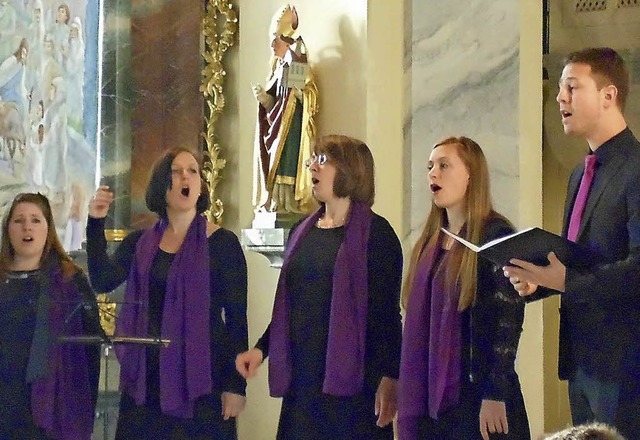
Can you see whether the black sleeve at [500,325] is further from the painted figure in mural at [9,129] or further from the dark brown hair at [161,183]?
the painted figure in mural at [9,129]

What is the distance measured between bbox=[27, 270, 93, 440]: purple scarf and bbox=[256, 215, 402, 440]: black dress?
0.80 m

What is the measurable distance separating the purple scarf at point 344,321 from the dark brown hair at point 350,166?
0.05 m

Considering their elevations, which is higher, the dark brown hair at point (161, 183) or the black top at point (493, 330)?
the dark brown hair at point (161, 183)

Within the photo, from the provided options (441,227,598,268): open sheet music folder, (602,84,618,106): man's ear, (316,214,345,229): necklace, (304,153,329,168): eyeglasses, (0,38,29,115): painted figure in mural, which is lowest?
(441,227,598,268): open sheet music folder

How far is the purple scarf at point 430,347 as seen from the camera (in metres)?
3.37

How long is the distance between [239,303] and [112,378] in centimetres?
99

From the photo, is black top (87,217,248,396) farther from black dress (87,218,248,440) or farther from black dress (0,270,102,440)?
black dress (0,270,102,440)

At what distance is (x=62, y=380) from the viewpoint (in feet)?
12.8

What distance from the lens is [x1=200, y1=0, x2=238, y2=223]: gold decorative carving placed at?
6.59 m

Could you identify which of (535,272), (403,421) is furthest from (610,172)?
(403,421)

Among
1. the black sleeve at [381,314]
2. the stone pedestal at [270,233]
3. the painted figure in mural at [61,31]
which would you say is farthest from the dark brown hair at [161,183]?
the painted figure in mural at [61,31]

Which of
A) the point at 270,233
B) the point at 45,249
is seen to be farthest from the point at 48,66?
the point at 45,249

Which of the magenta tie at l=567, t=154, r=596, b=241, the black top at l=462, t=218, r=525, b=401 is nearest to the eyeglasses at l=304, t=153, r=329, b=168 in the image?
the black top at l=462, t=218, r=525, b=401

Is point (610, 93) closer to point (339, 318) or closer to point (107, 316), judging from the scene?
point (339, 318)
